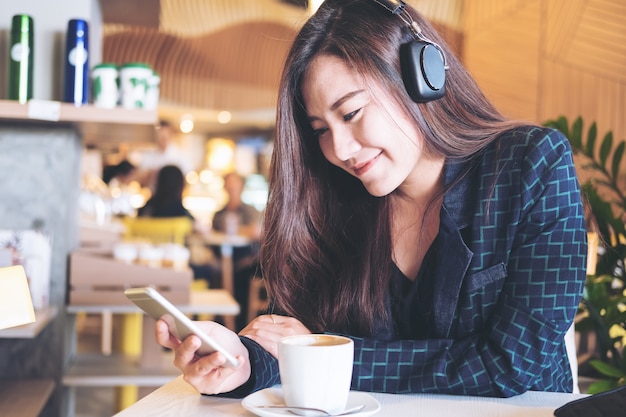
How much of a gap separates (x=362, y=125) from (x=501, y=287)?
1.15 ft

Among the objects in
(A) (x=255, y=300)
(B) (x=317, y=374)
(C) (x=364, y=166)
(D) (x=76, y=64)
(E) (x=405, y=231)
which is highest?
(D) (x=76, y=64)

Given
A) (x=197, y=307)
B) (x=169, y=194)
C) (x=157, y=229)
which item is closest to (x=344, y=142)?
(x=197, y=307)

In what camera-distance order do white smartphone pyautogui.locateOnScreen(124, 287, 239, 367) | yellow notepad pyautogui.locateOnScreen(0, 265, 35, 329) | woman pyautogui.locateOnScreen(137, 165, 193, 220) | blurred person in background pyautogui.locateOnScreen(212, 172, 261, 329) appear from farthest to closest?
blurred person in background pyautogui.locateOnScreen(212, 172, 261, 329) → woman pyautogui.locateOnScreen(137, 165, 193, 220) → white smartphone pyautogui.locateOnScreen(124, 287, 239, 367) → yellow notepad pyautogui.locateOnScreen(0, 265, 35, 329)

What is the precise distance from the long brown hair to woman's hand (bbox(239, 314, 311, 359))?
0.43ft

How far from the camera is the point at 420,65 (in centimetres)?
124

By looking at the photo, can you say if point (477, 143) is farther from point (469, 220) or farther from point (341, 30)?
point (341, 30)

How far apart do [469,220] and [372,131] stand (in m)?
0.22

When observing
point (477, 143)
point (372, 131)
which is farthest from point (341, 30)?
point (477, 143)

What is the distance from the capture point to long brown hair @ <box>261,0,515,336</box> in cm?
129

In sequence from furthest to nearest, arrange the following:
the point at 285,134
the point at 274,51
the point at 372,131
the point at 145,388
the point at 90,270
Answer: the point at 274,51
the point at 145,388
the point at 90,270
the point at 285,134
the point at 372,131

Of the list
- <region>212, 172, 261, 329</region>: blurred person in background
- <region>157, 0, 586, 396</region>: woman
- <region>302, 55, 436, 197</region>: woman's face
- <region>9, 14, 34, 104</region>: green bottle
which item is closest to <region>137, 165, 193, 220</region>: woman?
<region>212, 172, 261, 329</region>: blurred person in background

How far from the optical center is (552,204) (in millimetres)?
1150

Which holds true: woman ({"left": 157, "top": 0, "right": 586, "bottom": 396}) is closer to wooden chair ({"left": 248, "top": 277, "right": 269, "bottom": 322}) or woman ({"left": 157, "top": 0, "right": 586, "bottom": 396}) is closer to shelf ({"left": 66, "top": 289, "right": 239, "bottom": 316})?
shelf ({"left": 66, "top": 289, "right": 239, "bottom": 316})

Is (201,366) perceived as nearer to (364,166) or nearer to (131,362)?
(364,166)
